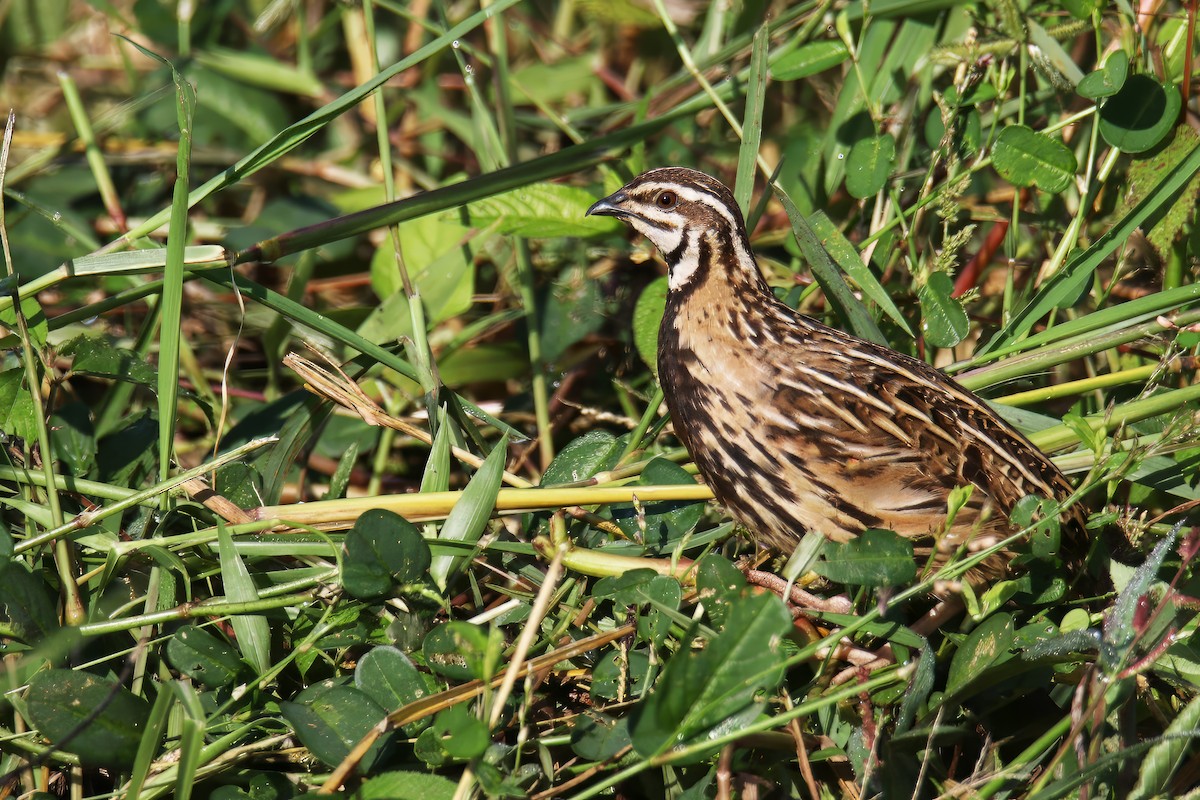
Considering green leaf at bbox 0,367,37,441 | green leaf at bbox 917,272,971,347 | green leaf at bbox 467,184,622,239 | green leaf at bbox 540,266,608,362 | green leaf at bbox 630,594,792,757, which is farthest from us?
green leaf at bbox 540,266,608,362

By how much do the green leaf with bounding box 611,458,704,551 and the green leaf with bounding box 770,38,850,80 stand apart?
1579mm

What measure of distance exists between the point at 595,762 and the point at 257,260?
1.70 m

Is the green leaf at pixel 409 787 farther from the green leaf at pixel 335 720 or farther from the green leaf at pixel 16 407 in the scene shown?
the green leaf at pixel 16 407

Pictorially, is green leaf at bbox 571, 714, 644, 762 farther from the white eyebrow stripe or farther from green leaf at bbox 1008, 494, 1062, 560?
the white eyebrow stripe

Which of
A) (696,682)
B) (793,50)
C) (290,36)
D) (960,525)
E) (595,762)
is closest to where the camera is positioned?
(696,682)

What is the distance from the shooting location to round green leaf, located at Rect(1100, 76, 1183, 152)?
3686 millimetres

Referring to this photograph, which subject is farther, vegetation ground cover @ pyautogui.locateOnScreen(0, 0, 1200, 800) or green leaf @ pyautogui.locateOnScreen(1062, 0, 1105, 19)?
green leaf @ pyautogui.locateOnScreen(1062, 0, 1105, 19)

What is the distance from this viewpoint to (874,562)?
2.73 metres

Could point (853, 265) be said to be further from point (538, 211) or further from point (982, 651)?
point (982, 651)

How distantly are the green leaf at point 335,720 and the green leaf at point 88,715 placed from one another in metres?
0.37

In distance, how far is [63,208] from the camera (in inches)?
201

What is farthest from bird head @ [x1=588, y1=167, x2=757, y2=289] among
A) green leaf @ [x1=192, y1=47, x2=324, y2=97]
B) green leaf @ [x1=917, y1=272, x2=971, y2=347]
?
green leaf @ [x1=192, y1=47, x2=324, y2=97]

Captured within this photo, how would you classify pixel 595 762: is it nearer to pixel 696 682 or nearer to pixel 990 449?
pixel 696 682

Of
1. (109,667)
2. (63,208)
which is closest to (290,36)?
(63,208)
